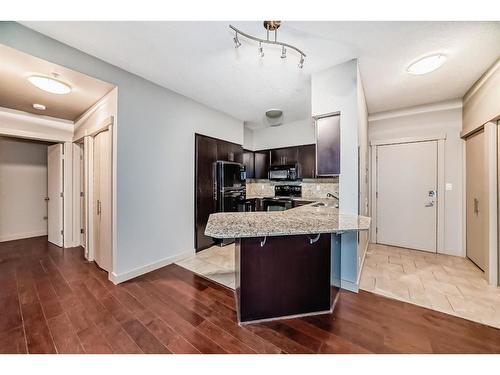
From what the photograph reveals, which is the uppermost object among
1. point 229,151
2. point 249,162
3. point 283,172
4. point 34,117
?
point 34,117

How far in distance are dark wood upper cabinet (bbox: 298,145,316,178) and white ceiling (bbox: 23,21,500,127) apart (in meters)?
1.56

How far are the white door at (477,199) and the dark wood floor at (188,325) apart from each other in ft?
5.69

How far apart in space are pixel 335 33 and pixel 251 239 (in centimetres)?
204

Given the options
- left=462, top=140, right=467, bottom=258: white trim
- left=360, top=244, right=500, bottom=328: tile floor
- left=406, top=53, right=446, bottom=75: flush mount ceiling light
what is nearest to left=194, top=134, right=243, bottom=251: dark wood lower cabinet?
left=360, top=244, right=500, bottom=328: tile floor

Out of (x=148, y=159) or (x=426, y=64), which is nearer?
(x=426, y=64)

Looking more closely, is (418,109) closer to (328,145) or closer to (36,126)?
(328,145)

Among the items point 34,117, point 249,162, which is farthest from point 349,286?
point 34,117

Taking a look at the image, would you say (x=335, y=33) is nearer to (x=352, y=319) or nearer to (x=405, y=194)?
(x=352, y=319)

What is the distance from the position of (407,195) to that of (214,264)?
3.78 m

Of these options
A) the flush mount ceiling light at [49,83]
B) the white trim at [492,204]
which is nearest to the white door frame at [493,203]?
the white trim at [492,204]

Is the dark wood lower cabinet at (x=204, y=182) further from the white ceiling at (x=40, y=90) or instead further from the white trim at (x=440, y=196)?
the white trim at (x=440, y=196)

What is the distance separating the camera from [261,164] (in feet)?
17.5

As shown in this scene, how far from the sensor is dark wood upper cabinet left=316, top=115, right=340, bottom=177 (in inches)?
95.5
